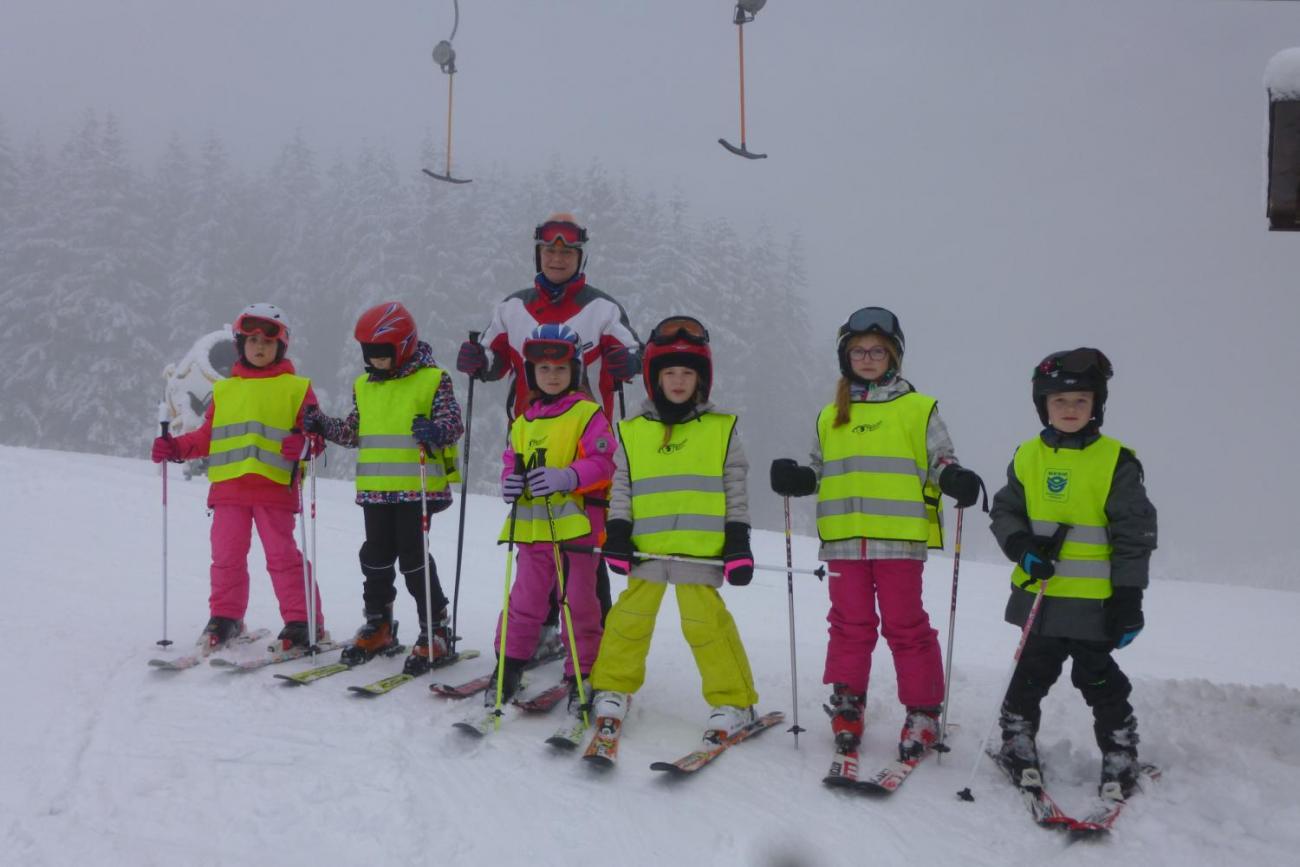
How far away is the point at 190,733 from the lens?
170 inches

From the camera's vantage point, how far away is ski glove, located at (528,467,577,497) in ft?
14.9

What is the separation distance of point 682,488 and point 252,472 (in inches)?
117

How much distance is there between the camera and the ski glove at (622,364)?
535 cm

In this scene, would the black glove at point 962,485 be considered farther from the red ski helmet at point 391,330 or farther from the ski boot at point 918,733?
the red ski helmet at point 391,330

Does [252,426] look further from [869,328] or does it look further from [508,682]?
[869,328]

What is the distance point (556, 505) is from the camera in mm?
4961

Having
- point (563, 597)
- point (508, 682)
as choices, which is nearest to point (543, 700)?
point (508, 682)

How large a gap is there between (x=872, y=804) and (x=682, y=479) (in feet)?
5.54

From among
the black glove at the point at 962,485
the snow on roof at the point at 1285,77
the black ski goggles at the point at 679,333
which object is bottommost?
the black glove at the point at 962,485

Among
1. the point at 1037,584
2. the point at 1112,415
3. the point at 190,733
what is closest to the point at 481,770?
the point at 190,733

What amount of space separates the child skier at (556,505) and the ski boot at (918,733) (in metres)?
1.67

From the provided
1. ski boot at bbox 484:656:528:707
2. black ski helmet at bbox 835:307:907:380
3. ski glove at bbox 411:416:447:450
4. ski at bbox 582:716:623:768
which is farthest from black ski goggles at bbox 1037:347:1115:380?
ski glove at bbox 411:416:447:450

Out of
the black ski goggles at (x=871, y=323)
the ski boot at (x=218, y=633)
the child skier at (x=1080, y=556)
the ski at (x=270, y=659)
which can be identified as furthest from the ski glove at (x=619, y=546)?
the ski boot at (x=218, y=633)

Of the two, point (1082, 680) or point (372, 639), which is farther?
point (372, 639)
